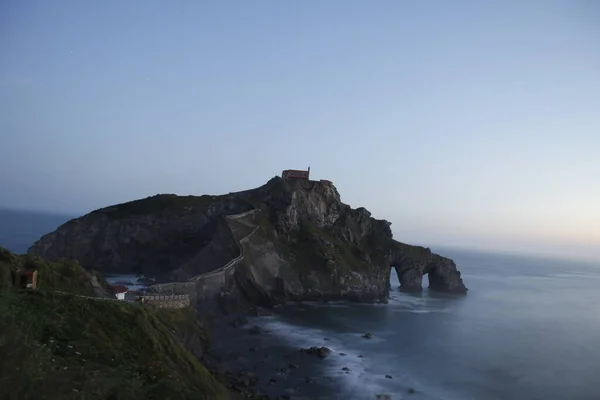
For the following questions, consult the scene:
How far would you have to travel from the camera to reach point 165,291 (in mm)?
58969

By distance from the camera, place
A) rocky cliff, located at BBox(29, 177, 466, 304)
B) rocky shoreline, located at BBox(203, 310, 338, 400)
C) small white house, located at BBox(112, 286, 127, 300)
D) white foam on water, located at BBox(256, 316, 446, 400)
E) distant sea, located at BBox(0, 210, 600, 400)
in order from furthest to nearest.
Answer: rocky cliff, located at BBox(29, 177, 466, 304) < distant sea, located at BBox(0, 210, 600, 400) < white foam on water, located at BBox(256, 316, 446, 400) < small white house, located at BBox(112, 286, 127, 300) < rocky shoreline, located at BBox(203, 310, 338, 400)

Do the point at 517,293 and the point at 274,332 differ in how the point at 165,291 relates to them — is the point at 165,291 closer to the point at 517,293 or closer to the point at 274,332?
the point at 274,332

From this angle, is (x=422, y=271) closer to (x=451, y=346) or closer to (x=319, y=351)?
(x=451, y=346)

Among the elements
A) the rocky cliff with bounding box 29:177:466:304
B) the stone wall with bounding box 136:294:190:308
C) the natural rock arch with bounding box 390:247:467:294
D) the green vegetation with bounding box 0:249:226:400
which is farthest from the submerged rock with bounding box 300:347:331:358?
the natural rock arch with bounding box 390:247:467:294

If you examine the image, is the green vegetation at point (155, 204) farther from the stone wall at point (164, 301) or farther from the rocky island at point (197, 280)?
the stone wall at point (164, 301)

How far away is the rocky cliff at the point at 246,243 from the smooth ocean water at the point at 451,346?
23.9ft

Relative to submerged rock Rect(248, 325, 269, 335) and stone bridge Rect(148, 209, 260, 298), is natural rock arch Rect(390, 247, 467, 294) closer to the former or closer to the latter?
stone bridge Rect(148, 209, 260, 298)

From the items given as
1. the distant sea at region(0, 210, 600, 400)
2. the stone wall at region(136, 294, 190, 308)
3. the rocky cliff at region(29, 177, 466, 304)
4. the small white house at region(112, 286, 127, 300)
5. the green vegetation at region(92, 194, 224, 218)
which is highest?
the green vegetation at region(92, 194, 224, 218)

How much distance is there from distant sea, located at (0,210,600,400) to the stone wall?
9.28 meters

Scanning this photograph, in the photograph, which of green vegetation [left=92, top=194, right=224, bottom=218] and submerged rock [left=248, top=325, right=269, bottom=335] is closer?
submerged rock [left=248, top=325, right=269, bottom=335]

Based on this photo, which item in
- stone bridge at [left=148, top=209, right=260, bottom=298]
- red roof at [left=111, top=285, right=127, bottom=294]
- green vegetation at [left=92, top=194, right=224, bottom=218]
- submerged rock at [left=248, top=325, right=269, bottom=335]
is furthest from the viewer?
green vegetation at [left=92, top=194, right=224, bottom=218]

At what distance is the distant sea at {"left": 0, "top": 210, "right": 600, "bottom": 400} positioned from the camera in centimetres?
4678

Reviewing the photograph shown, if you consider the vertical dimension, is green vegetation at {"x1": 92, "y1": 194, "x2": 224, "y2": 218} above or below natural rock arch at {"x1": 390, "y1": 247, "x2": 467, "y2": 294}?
above

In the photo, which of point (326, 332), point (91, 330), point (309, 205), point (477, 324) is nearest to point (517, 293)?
point (477, 324)
